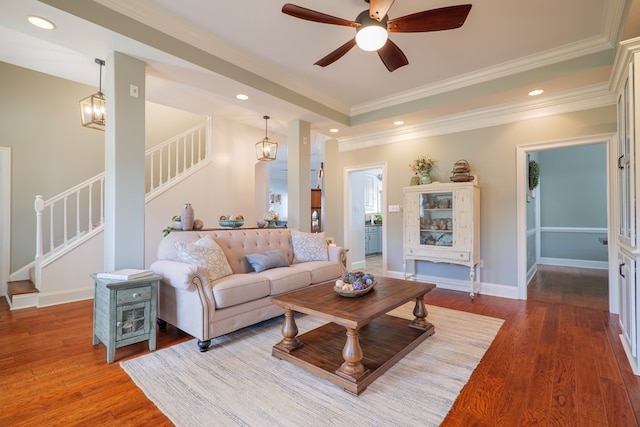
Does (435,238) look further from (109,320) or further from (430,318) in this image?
(109,320)

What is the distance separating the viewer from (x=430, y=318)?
10.5 feet

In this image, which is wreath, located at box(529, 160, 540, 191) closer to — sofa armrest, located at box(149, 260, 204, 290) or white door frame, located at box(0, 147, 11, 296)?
sofa armrest, located at box(149, 260, 204, 290)

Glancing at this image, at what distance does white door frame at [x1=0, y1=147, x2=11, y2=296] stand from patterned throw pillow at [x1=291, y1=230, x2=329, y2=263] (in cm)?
407

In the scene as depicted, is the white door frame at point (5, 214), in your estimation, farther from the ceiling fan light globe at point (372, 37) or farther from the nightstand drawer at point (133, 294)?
the ceiling fan light globe at point (372, 37)

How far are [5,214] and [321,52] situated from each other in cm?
489

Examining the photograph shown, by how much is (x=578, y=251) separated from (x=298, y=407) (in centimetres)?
741

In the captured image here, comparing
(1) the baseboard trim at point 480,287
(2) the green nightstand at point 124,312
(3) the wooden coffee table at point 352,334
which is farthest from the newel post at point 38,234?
(1) the baseboard trim at point 480,287

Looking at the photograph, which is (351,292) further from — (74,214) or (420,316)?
(74,214)

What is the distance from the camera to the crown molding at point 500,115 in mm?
3482

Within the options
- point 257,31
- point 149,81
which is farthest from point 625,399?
point 149,81

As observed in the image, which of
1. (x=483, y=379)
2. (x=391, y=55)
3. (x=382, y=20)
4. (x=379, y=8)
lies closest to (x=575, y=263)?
(x=483, y=379)

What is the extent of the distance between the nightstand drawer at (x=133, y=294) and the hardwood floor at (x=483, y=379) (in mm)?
469

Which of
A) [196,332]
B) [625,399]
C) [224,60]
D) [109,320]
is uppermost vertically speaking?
[224,60]

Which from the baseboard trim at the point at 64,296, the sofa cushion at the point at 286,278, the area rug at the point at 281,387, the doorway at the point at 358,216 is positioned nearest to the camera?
the area rug at the point at 281,387
